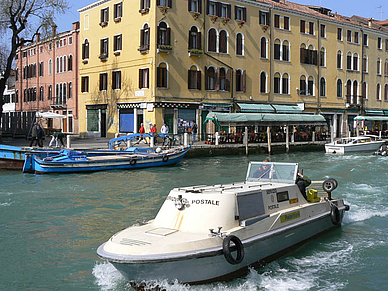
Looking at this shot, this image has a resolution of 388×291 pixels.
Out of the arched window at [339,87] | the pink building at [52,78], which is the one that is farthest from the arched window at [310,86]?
the pink building at [52,78]

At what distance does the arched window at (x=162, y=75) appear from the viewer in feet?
109

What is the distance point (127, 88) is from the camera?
1396 inches

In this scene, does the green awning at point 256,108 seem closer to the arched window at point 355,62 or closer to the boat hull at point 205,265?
the arched window at point 355,62

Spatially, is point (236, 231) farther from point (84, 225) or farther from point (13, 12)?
point (13, 12)

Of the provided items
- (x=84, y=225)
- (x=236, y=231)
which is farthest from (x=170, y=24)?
(x=236, y=231)

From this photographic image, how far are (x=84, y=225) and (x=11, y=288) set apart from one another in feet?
13.5

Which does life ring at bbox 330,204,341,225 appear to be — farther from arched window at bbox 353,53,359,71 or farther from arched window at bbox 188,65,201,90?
arched window at bbox 353,53,359,71

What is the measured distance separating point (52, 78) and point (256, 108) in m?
21.7

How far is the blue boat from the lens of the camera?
2255 centimetres

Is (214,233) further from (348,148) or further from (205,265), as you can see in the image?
(348,148)

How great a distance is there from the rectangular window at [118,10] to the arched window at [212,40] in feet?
23.2

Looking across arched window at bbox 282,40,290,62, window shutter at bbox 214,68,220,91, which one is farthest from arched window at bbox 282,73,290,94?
window shutter at bbox 214,68,220,91

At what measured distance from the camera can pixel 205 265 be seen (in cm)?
786

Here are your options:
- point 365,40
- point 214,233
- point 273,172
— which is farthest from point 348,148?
Result: point 214,233
